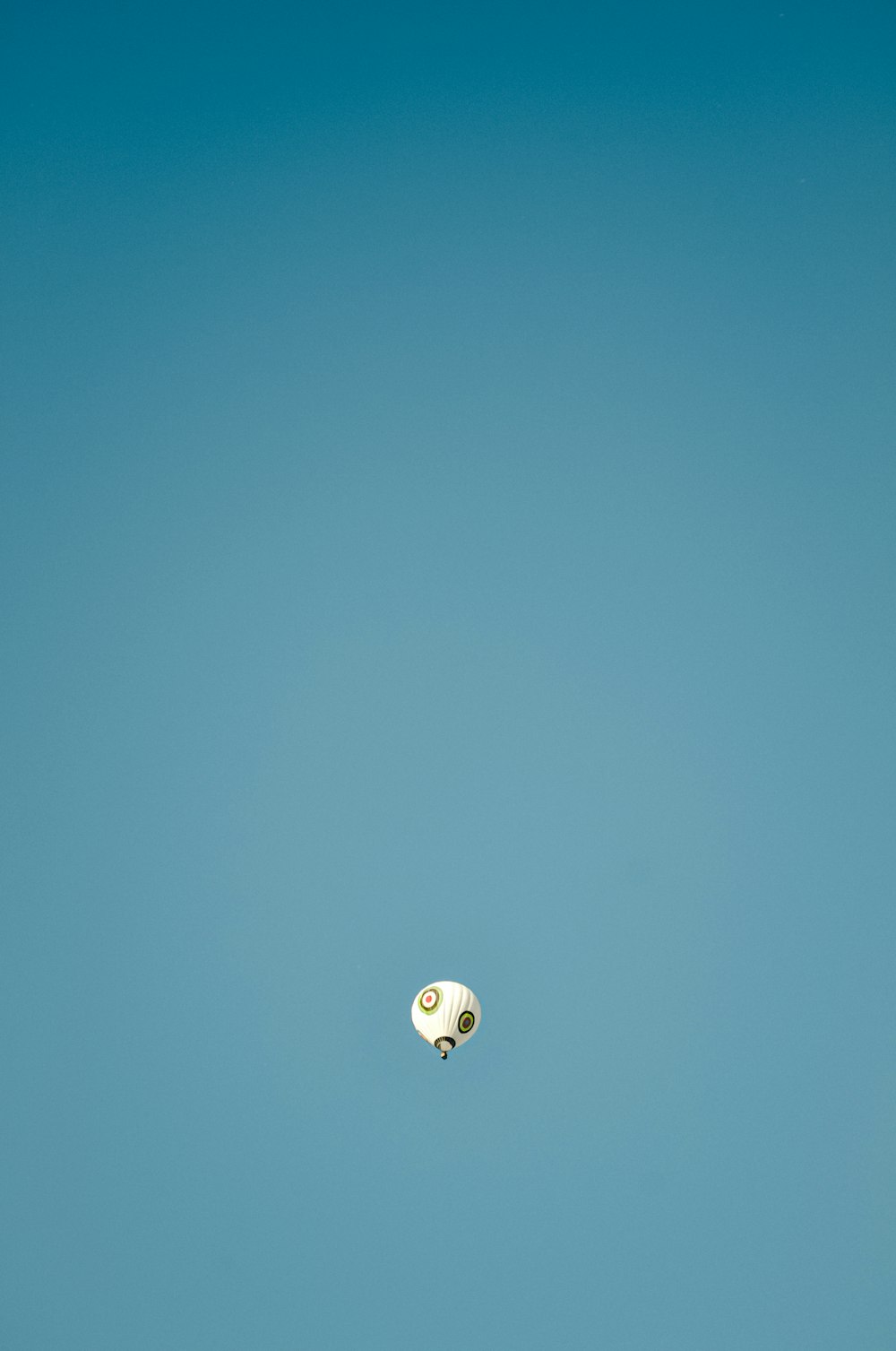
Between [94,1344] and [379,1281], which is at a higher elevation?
[379,1281]

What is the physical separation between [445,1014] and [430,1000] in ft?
0.45

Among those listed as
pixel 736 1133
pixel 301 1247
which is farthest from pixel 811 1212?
pixel 301 1247

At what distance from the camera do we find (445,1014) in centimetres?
785

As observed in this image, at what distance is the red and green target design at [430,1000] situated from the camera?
789cm

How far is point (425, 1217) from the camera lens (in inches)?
340

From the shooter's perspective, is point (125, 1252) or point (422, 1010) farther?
point (125, 1252)

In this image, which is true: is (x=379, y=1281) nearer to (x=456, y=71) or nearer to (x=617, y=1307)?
(x=617, y=1307)

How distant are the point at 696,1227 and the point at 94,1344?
156 inches

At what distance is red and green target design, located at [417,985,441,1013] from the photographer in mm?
7891

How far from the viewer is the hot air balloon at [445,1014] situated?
309 inches

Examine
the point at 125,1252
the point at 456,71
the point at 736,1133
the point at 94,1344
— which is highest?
the point at 456,71

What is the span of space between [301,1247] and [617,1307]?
2.12 metres

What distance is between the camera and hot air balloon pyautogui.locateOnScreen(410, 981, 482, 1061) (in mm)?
7848

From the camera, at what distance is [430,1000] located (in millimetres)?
7934
